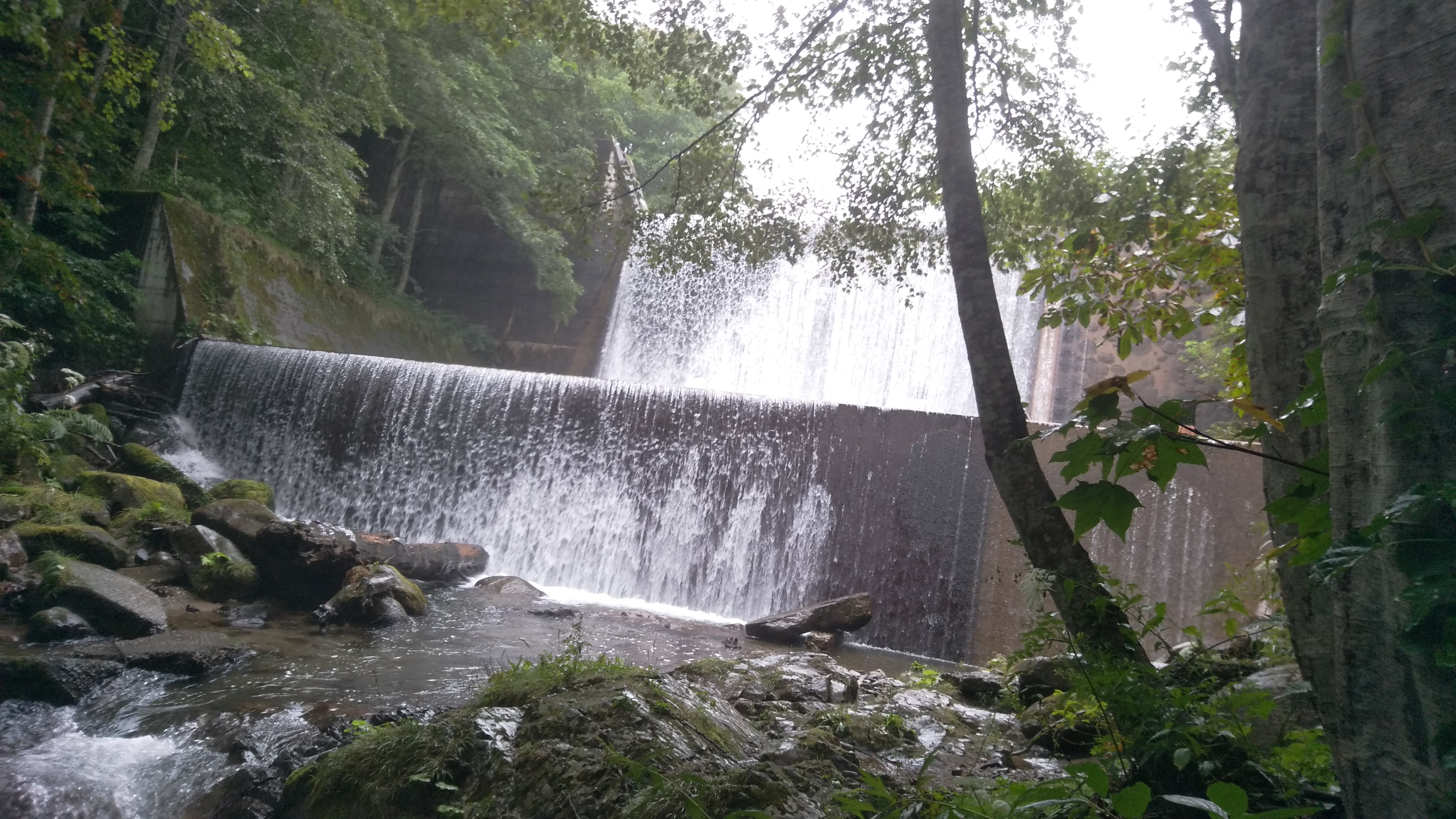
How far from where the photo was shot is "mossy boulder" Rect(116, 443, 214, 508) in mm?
8453

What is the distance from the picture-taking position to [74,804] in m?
3.19

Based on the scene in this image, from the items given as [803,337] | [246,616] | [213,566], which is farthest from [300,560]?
[803,337]

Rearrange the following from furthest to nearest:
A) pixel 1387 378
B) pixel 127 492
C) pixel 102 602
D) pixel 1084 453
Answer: pixel 127 492
pixel 102 602
pixel 1084 453
pixel 1387 378

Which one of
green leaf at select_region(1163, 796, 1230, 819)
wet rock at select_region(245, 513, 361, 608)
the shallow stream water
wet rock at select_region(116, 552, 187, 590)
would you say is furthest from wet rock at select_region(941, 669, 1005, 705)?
wet rock at select_region(116, 552, 187, 590)

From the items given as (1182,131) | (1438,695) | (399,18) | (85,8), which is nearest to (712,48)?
(1182,131)

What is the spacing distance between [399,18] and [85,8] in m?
3.17

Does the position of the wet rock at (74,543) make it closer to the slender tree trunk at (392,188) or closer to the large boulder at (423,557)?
the large boulder at (423,557)

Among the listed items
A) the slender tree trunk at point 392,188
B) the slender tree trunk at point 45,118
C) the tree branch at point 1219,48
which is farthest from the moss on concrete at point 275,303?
the tree branch at point 1219,48

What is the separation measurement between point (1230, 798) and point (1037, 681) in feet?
12.8

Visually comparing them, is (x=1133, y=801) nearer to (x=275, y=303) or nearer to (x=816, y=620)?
(x=816, y=620)

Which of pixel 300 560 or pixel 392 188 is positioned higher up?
pixel 392 188

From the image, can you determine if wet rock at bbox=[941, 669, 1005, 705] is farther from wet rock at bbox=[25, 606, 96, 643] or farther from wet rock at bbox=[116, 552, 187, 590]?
wet rock at bbox=[116, 552, 187, 590]

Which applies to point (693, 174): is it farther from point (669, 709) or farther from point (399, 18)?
point (399, 18)

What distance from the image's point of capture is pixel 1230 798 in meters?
1.10
